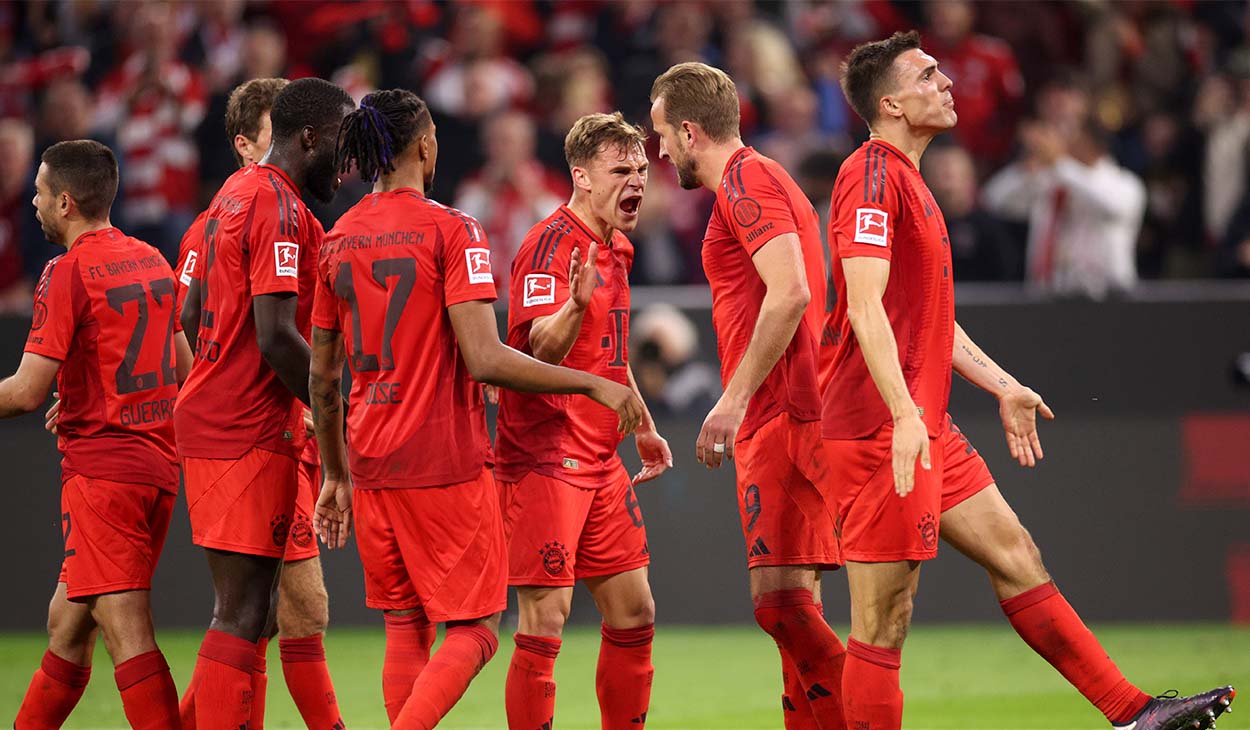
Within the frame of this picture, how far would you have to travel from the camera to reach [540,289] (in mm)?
5840

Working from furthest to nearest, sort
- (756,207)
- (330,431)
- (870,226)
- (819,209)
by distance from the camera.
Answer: (819,209)
(756,207)
(330,431)
(870,226)

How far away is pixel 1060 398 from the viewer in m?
10.3

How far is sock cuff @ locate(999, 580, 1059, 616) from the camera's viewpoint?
5527 mm

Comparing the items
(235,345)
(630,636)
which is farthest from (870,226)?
(235,345)

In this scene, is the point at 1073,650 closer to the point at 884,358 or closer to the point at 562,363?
the point at 884,358

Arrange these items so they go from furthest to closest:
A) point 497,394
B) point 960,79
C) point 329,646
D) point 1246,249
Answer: point 960,79
point 1246,249
point 329,646
point 497,394

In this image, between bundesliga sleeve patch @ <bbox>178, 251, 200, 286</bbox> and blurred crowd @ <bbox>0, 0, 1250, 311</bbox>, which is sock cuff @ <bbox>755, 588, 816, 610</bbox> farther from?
blurred crowd @ <bbox>0, 0, 1250, 311</bbox>

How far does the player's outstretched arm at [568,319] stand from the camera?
533 cm

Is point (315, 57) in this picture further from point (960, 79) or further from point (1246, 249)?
point (1246, 249)

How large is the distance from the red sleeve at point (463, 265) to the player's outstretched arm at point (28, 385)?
167cm

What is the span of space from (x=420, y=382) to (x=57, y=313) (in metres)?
1.59

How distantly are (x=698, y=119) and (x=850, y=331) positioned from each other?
103 centimetres

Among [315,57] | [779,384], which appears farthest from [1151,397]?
[315,57]

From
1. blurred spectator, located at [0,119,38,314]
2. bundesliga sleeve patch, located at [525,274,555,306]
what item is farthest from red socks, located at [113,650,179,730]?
blurred spectator, located at [0,119,38,314]
